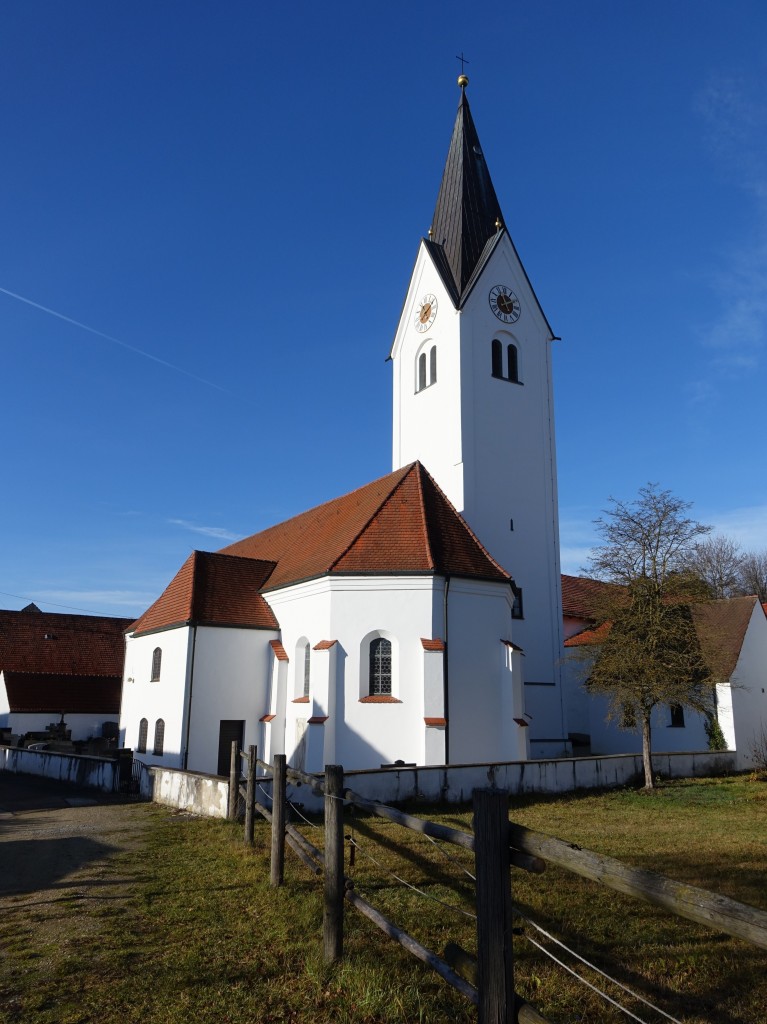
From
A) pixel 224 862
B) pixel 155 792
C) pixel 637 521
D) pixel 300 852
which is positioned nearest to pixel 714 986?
pixel 300 852

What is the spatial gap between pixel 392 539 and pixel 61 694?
2274cm

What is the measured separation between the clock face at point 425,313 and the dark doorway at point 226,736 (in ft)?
54.4

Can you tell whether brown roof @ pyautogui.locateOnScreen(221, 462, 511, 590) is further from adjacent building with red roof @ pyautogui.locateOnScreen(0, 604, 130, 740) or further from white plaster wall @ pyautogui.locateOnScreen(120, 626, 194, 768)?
adjacent building with red roof @ pyautogui.locateOnScreen(0, 604, 130, 740)

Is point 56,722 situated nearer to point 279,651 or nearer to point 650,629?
point 279,651

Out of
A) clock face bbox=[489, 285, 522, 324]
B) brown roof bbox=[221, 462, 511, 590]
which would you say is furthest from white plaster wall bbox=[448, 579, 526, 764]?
clock face bbox=[489, 285, 522, 324]

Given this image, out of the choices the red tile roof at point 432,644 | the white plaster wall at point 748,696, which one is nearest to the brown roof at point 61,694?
the red tile roof at point 432,644

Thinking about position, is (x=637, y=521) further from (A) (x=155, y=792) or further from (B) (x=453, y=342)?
(A) (x=155, y=792)

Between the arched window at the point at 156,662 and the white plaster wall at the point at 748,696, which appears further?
the arched window at the point at 156,662

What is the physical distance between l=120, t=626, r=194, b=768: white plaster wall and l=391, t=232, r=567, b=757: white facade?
10882 millimetres

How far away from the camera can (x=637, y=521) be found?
2133cm

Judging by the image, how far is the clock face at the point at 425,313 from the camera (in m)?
29.3

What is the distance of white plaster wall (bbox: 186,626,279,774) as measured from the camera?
925 inches

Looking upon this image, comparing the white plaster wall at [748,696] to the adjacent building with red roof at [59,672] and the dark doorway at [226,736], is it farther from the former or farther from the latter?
the adjacent building with red roof at [59,672]

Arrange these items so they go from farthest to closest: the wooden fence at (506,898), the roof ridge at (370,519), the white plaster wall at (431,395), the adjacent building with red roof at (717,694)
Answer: the white plaster wall at (431,395) < the adjacent building with red roof at (717,694) < the roof ridge at (370,519) < the wooden fence at (506,898)
